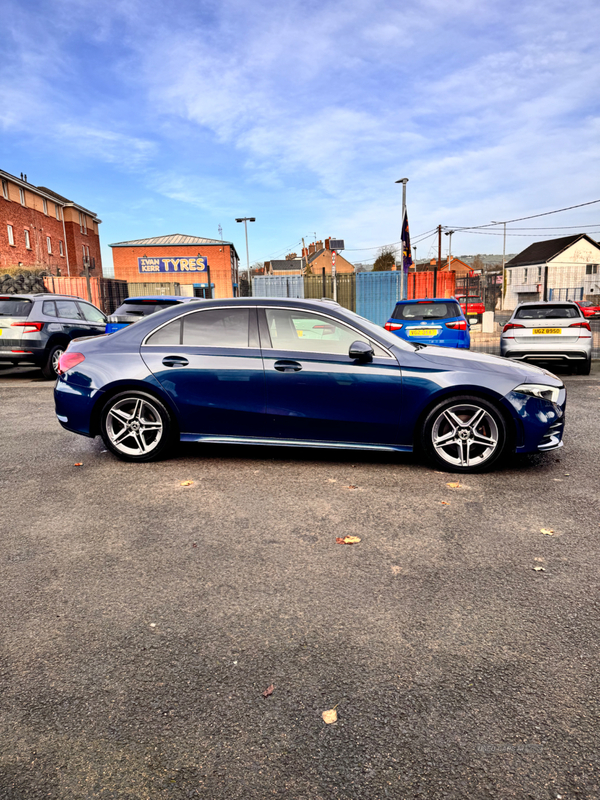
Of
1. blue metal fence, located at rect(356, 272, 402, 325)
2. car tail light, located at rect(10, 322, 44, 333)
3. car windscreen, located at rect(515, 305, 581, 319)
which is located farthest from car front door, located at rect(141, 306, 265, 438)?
blue metal fence, located at rect(356, 272, 402, 325)

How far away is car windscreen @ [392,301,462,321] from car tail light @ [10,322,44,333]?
705cm

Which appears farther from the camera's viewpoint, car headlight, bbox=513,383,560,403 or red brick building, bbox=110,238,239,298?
red brick building, bbox=110,238,239,298

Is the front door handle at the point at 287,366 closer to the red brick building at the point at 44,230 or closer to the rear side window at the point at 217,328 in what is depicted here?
the rear side window at the point at 217,328

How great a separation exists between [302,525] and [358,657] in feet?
4.82

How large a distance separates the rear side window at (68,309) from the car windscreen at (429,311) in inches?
272

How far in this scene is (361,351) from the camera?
492 centimetres

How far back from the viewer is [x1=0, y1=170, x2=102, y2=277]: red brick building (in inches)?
1612

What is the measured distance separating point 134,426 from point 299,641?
3397 millimetres

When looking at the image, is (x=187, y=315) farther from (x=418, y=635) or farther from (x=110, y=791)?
(x=110, y=791)

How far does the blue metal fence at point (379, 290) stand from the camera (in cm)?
2358

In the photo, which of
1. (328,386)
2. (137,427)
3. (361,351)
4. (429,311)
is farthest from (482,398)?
(429,311)

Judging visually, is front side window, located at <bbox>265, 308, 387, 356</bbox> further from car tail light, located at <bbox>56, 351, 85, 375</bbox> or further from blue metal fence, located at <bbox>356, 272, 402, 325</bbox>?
blue metal fence, located at <bbox>356, 272, 402, 325</bbox>

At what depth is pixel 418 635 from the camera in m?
2.57

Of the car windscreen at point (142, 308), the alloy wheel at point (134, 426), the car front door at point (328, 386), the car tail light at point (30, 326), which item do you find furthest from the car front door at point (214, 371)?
the car tail light at point (30, 326)
